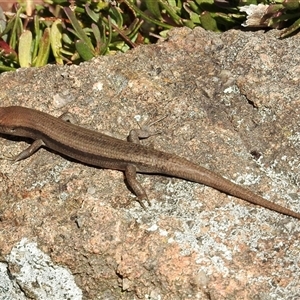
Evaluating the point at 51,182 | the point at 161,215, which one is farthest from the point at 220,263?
the point at 51,182

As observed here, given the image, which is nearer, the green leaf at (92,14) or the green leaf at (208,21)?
the green leaf at (208,21)

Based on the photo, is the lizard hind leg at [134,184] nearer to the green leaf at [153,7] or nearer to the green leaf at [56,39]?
the green leaf at [153,7]

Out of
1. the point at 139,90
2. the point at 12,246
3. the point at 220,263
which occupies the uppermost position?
the point at 139,90

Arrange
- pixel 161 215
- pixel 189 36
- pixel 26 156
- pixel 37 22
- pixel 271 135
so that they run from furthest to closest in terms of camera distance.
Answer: pixel 37 22 < pixel 189 36 < pixel 26 156 < pixel 271 135 < pixel 161 215

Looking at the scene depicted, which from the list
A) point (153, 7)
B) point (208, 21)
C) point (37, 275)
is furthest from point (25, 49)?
point (37, 275)

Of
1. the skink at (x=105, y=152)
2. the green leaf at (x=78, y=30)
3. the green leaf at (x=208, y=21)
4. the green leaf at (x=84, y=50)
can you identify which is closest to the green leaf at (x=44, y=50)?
the green leaf at (x=78, y=30)

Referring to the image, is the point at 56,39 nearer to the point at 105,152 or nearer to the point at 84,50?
the point at 84,50

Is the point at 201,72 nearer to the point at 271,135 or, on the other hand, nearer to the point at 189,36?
the point at 189,36
